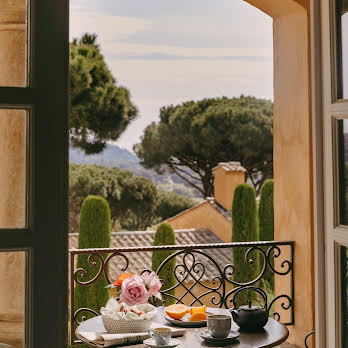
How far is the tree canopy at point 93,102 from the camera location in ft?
50.6

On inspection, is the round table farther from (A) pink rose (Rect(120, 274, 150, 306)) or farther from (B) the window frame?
(B) the window frame

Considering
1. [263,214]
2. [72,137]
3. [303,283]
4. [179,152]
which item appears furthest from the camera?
[179,152]

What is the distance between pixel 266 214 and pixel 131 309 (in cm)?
910

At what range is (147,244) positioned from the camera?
1441 centimetres

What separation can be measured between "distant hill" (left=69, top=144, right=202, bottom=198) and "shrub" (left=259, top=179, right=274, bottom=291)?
6.69 meters

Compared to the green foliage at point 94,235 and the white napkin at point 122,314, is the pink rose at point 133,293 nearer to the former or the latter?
the white napkin at point 122,314

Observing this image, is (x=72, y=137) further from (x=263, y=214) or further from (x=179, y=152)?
(x=263, y=214)

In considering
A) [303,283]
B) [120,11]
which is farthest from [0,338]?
[120,11]

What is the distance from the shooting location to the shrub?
11266 mm

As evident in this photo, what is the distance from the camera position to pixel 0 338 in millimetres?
1240

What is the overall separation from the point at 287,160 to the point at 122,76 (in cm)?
1839

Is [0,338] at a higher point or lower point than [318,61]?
lower

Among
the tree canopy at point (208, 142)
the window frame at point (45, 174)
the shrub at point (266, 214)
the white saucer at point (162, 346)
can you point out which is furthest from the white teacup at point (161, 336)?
the tree canopy at point (208, 142)

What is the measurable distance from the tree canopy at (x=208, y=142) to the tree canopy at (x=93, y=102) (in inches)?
81.1
